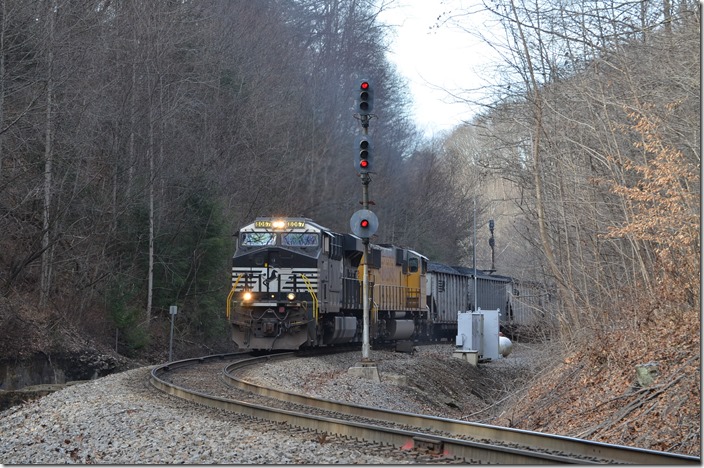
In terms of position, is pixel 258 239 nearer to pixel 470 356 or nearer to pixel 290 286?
pixel 290 286

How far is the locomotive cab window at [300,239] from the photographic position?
878 inches

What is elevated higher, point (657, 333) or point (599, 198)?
point (599, 198)

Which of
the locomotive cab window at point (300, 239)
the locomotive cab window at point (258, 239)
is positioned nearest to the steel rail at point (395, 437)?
the locomotive cab window at point (300, 239)

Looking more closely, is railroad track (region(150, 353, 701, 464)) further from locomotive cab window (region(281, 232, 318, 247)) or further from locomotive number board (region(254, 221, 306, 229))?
locomotive number board (region(254, 221, 306, 229))

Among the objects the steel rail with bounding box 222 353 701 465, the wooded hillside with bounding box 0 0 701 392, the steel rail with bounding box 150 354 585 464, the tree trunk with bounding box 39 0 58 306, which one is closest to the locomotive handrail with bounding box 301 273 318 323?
the wooded hillside with bounding box 0 0 701 392

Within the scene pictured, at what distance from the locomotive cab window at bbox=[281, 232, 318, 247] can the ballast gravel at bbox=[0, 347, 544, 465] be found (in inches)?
250

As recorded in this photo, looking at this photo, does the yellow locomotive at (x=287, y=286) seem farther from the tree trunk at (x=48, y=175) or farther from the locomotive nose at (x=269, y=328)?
the tree trunk at (x=48, y=175)

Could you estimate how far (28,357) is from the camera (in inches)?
901

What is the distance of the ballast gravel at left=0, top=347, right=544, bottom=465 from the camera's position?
8.39 meters

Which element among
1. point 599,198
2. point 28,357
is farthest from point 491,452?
point 28,357

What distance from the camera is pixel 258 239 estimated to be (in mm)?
22594

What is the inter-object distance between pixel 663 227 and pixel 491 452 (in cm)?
608

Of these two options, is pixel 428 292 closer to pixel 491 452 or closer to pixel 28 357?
pixel 28 357

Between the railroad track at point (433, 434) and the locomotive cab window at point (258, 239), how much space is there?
838 cm
